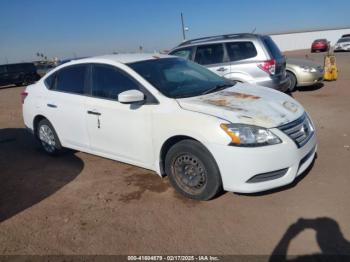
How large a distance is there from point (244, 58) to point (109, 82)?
4.20m

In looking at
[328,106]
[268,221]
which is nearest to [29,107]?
[268,221]

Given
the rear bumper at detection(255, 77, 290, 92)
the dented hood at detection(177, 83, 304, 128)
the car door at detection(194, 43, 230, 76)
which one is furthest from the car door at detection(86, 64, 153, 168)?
the rear bumper at detection(255, 77, 290, 92)

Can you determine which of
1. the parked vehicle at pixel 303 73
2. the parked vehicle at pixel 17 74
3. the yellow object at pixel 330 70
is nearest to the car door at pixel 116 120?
the parked vehicle at pixel 303 73

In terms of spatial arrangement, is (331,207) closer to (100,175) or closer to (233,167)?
(233,167)

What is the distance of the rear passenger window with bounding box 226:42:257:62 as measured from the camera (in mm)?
7754

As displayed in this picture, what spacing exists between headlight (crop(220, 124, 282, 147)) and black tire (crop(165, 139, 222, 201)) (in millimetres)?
349

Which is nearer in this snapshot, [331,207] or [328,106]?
[331,207]

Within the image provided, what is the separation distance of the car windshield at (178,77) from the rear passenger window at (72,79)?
36.2 inches

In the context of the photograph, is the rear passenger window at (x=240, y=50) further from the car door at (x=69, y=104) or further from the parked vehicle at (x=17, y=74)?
the parked vehicle at (x=17, y=74)

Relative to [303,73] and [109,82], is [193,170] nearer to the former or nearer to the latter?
[109,82]

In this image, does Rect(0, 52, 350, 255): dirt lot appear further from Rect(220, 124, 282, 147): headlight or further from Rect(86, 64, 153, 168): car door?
Rect(220, 124, 282, 147): headlight

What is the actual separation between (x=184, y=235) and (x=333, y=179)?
2072 millimetres

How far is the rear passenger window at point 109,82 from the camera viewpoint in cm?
433

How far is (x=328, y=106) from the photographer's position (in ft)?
26.5
